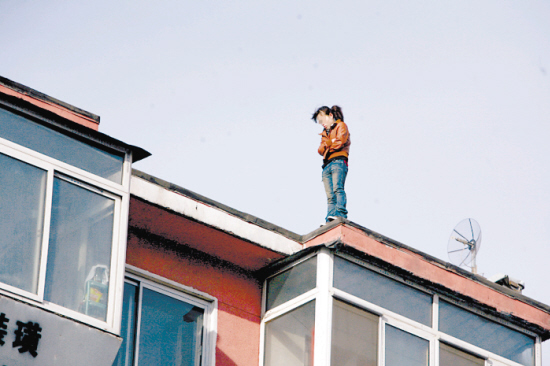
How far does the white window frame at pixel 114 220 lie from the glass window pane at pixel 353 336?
115 inches

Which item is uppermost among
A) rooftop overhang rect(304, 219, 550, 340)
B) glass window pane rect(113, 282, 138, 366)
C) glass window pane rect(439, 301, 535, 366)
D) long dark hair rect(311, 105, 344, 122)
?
long dark hair rect(311, 105, 344, 122)

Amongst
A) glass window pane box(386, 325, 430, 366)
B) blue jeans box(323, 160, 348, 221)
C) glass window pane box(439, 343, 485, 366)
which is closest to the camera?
glass window pane box(386, 325, 430, 366)

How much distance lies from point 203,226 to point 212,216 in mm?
196

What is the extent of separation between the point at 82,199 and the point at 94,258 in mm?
670

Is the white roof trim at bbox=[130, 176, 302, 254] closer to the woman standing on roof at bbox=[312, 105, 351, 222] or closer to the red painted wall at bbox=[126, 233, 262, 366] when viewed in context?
the red painted wall at bbox=[126, 233, 262, 366]

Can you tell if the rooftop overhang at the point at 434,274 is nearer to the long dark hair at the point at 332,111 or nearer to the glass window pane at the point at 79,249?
the long dark hair at the point at 332,111

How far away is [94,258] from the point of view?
445 inches

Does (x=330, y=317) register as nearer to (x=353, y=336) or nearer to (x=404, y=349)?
(x=353, y=336)

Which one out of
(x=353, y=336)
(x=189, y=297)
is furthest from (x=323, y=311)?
(x=189, y=297)

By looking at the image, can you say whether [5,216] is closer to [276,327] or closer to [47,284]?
[47,284]

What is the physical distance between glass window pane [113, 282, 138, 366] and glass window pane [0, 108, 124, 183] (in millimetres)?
1594

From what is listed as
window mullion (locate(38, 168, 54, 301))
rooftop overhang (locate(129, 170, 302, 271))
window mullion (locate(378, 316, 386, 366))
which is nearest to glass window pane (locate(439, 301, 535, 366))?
window mullion (locate(378, 316, 386, 366))

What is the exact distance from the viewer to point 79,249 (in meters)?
11.2

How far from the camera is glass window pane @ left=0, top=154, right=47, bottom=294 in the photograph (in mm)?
10547
